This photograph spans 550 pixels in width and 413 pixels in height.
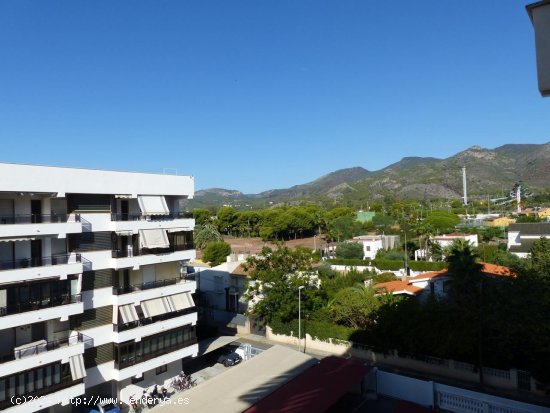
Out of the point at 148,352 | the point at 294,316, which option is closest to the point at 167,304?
the point at 148,352

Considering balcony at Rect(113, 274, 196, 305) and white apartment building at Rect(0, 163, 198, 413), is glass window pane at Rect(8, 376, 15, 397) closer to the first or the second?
white apartment building at Rect(0, 163, 198, 413)

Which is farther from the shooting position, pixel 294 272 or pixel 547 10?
pixel 294 272

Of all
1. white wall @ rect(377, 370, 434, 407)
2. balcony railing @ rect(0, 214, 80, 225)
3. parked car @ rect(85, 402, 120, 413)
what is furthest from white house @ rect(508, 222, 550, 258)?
balcony railing @ rect(0, 214, 80, 225)

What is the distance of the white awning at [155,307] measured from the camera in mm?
23703

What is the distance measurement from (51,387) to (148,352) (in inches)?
226

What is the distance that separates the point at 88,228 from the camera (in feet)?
71.5

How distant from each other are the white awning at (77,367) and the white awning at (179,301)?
6027 mm

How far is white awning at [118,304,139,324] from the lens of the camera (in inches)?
887

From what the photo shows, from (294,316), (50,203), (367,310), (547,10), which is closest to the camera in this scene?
(547,10)

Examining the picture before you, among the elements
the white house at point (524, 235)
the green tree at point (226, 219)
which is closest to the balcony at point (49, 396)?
the white house at point (524, 235)

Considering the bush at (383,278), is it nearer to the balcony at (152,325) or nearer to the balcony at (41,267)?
the balcony at (152,325)

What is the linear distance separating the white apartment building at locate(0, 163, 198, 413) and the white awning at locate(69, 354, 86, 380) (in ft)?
0.16

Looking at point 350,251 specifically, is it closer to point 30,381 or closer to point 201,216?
point 30,381

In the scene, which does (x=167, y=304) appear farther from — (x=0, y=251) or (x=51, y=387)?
(x=0, y=251)
